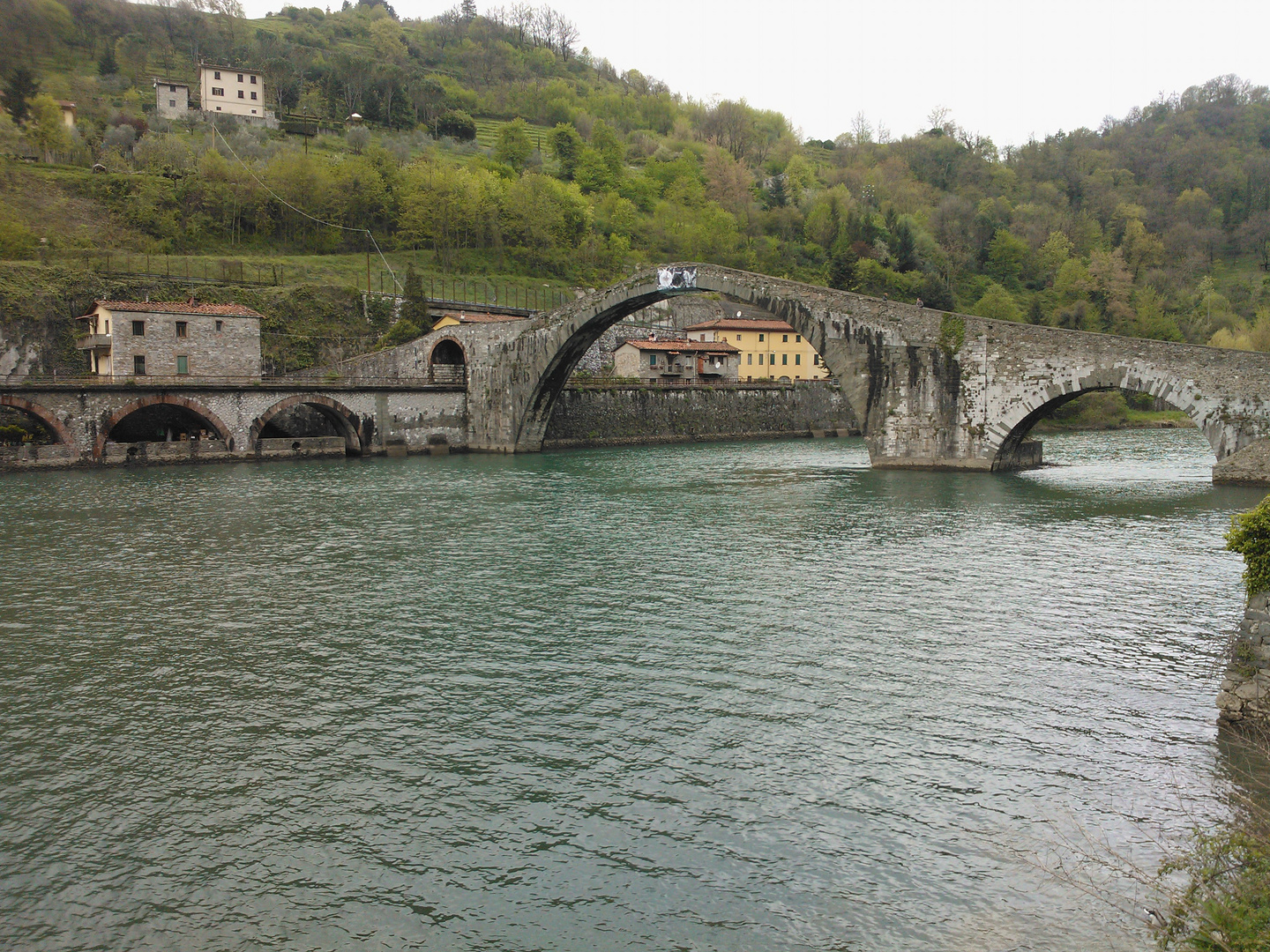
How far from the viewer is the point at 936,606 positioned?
1650cm

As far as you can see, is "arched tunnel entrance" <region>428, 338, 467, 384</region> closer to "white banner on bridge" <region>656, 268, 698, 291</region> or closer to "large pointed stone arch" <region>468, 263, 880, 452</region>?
"large pointed stone arch" <region>468, 263, 880, 452</region>

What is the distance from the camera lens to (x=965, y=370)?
34875 mm

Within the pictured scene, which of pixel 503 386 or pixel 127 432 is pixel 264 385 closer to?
pixel 127 432

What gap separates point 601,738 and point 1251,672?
22.9 ft

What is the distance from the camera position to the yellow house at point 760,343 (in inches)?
3118

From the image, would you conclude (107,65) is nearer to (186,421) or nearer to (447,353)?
(447,353)

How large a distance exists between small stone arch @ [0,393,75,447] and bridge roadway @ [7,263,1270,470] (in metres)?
0.05

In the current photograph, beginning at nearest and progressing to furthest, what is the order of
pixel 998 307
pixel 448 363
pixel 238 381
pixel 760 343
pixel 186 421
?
1. pixel 238 381
2. pixel 186 421
3. pixel 448 363
4. pixel 760 343
5. pixel 998 307

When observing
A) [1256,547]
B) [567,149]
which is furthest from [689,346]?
[1256,547]

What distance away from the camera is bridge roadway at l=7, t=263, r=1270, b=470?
1184 inches

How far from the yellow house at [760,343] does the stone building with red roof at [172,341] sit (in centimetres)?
4000

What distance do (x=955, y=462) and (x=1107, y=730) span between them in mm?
26422

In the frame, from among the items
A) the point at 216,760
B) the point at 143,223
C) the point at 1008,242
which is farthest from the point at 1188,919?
the point at 1008,242

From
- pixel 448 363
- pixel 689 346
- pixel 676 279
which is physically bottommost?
pixel 448 363
